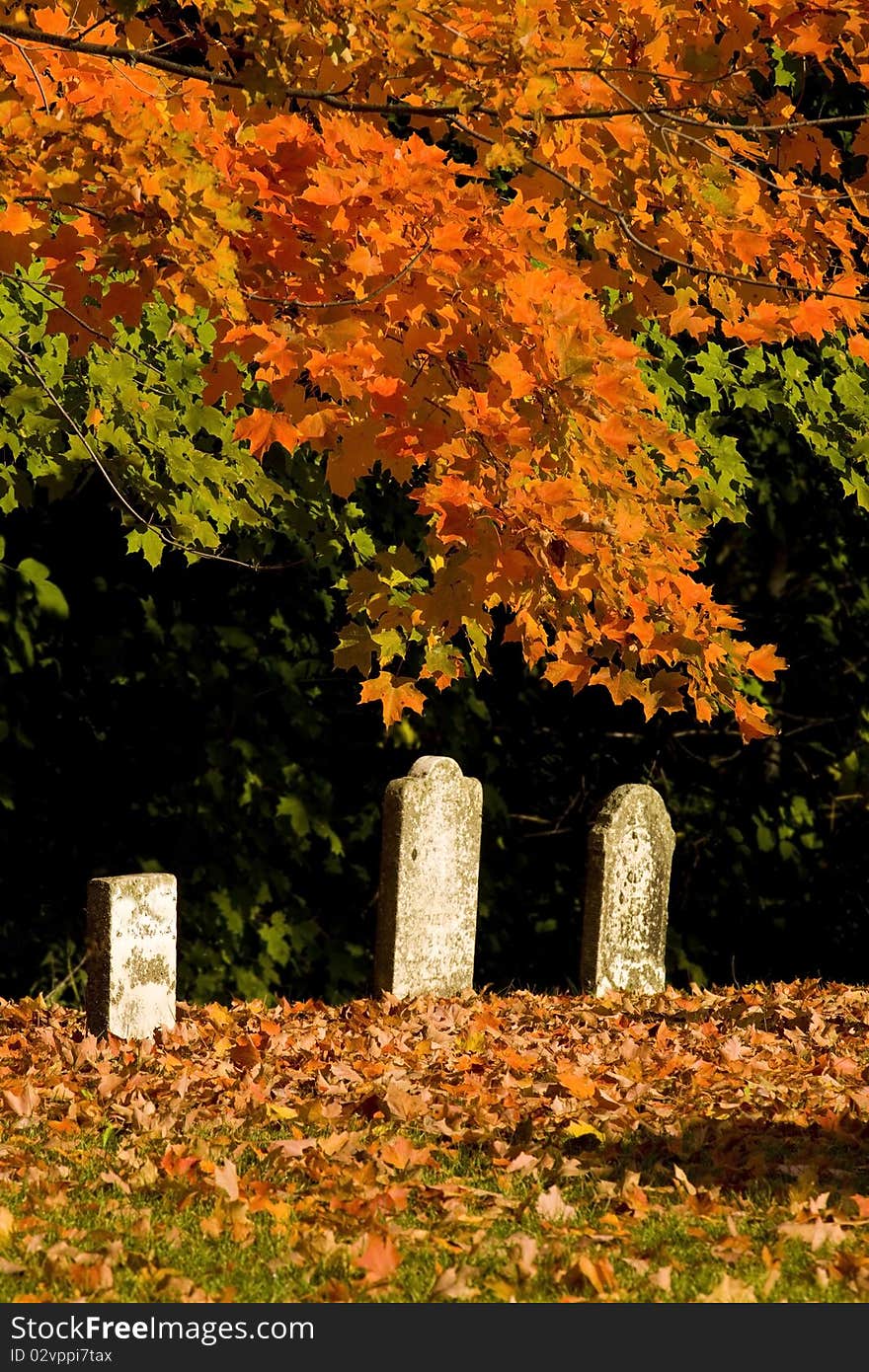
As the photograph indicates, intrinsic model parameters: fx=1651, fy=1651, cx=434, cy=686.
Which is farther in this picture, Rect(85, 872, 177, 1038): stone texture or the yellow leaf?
Rect(85, 872, 177, 1038): stone texture

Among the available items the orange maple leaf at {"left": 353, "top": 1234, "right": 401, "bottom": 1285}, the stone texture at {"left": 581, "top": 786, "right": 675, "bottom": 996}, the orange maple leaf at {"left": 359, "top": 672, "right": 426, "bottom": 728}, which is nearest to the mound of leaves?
the orange maple leaf at {"left": 353, "top": 1234, "right": 401, "bottom": 1285}

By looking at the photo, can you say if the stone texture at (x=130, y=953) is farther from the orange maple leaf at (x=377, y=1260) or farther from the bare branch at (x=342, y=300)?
the orange maple leaf at (x=377, y=1260)

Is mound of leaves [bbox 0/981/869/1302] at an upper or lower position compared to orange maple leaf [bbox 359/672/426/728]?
lower

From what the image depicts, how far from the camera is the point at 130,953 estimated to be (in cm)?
716

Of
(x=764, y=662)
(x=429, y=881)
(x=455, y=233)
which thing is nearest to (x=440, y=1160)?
(x=764, y=662)

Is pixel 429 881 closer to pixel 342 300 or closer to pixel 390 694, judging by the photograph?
pixel 390 694

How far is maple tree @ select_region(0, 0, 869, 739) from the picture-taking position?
4.50 m

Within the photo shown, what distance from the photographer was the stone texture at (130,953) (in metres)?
7.11

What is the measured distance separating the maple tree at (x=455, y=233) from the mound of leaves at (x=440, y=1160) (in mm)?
1511

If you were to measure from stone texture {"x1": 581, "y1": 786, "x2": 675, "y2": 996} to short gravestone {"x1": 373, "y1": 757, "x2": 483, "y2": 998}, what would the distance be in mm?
723

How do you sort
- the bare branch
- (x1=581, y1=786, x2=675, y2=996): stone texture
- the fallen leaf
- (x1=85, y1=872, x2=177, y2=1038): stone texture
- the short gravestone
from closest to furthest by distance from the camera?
the fallen leaf
the bare branch
(x1=85, y1=872, x2=177, y2=1038): stone texture
the short gravestone
(x1=581, y1=786, x2=675, y2=996): stone texture

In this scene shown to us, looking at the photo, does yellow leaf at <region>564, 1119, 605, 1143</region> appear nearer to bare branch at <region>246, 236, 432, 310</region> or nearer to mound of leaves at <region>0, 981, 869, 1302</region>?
mound of leaves at <region>0, 981, 869, 1302</region>

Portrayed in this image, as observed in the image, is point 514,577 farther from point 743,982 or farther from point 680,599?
point 743,982

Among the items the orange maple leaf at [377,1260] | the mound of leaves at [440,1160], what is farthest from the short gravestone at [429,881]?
the orange maple leaf at [377,1260]
